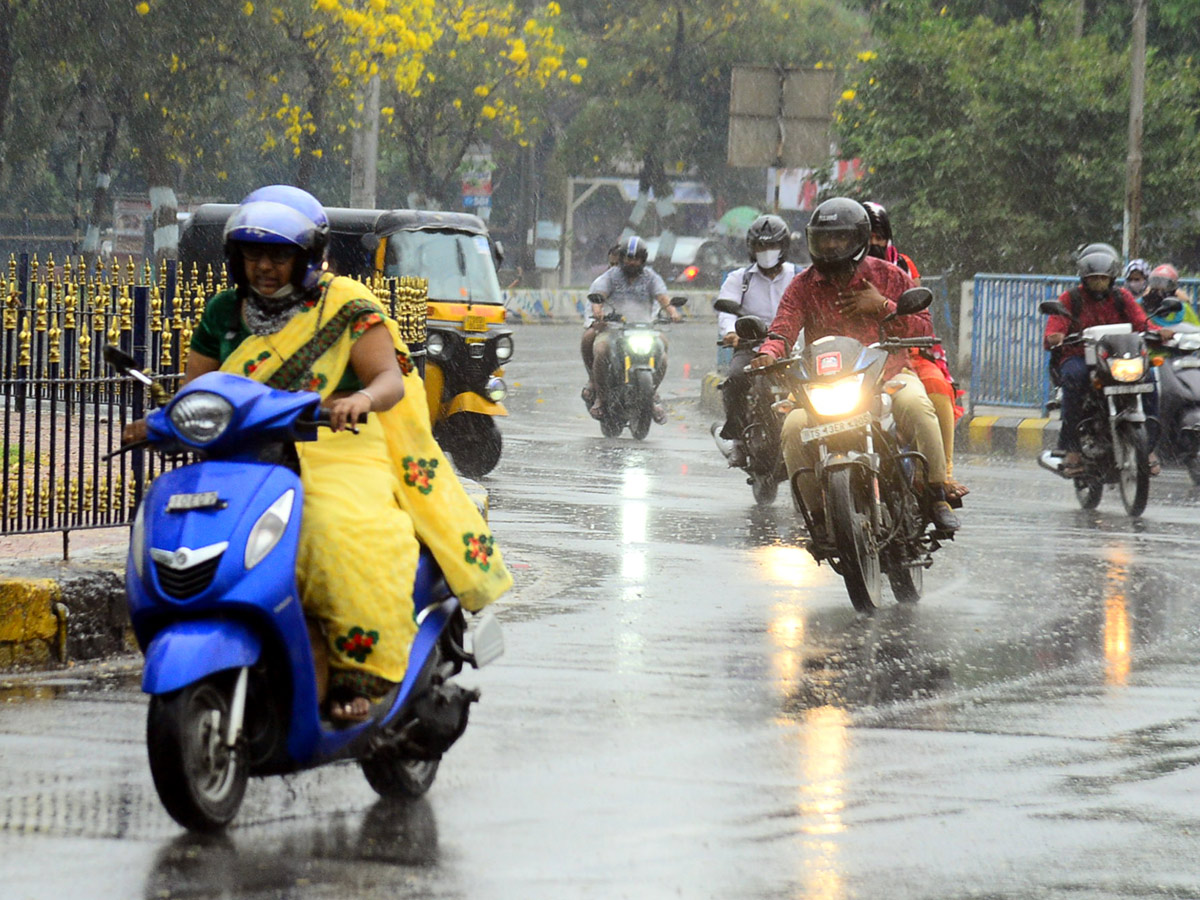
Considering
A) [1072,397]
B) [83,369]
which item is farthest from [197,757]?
[1072,397]

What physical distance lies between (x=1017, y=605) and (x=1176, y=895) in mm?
4737

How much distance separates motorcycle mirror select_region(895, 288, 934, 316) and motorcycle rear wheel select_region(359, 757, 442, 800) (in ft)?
13.3

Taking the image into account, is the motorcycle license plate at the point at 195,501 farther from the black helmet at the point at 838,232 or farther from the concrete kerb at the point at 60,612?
the black helmet at the point at 838,232

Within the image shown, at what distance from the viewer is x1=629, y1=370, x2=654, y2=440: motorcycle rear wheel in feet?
62.1

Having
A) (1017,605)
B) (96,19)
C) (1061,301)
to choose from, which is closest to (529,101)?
(96,19)

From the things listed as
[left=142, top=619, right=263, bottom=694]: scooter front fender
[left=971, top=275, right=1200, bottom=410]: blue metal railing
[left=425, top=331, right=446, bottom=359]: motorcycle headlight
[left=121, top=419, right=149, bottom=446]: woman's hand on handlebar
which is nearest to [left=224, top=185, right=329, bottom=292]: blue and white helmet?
[left=121, top=419, right=149, bottom=446]: woman's hand on handlebar

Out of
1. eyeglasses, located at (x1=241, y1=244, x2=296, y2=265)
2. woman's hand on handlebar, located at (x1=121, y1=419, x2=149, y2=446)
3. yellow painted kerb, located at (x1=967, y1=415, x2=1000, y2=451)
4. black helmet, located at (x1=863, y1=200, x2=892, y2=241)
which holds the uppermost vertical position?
black helmet, located at (x1=863, y1=200, x2=892, y2=241)

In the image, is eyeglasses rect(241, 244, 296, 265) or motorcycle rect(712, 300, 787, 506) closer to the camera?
eyeglasses rect(241, 244, 296, 265)

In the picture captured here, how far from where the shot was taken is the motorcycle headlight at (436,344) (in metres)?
15.5

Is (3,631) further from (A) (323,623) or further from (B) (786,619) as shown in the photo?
(B) (786,619)

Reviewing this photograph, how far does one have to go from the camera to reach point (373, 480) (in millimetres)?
5340

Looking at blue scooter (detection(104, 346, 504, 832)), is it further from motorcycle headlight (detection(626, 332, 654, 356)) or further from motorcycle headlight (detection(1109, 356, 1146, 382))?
motorcycle headlight (detection(626, 332, 654, 356))

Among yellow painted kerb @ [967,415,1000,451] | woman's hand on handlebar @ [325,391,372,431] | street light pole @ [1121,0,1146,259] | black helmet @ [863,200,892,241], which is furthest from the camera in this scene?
street light pole @ [1121,0,1146,259]

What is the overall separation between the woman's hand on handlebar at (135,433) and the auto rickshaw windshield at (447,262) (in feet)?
36.7
